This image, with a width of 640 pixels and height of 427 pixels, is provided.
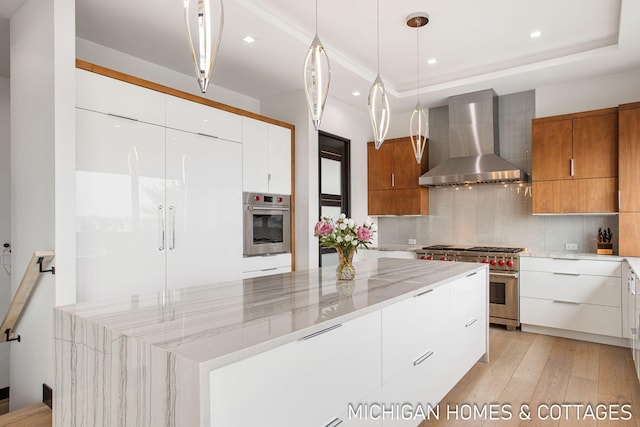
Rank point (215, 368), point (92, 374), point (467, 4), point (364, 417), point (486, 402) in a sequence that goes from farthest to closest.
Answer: point (467, 4), point (486, 402), point (364, 417), point (92, 374), point (215, 368)

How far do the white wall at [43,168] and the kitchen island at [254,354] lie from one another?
932mm

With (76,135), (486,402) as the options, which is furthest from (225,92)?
(486,402)

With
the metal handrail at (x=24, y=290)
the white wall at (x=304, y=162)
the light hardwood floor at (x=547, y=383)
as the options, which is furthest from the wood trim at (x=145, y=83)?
the light hardwood floor at (x=547, y=383)

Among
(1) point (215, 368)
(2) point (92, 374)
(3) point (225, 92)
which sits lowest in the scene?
(2) point (92, 374)

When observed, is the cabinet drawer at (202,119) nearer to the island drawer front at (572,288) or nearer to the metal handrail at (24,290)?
the metal handrail at (24,290)

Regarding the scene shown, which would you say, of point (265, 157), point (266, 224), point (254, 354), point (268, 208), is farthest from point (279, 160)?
point (254, 354)

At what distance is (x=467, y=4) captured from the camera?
2959 mm

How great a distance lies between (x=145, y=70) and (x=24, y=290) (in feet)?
7.05

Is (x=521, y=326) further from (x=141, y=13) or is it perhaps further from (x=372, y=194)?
(x=141, y=13)

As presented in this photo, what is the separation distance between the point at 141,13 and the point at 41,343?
2.29 meters

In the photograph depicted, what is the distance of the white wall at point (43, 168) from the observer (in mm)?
2334

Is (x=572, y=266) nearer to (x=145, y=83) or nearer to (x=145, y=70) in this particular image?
(x=145, y=83)

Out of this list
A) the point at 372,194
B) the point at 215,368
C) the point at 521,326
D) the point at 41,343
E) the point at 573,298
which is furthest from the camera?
the point at 372,194

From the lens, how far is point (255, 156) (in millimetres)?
3900
